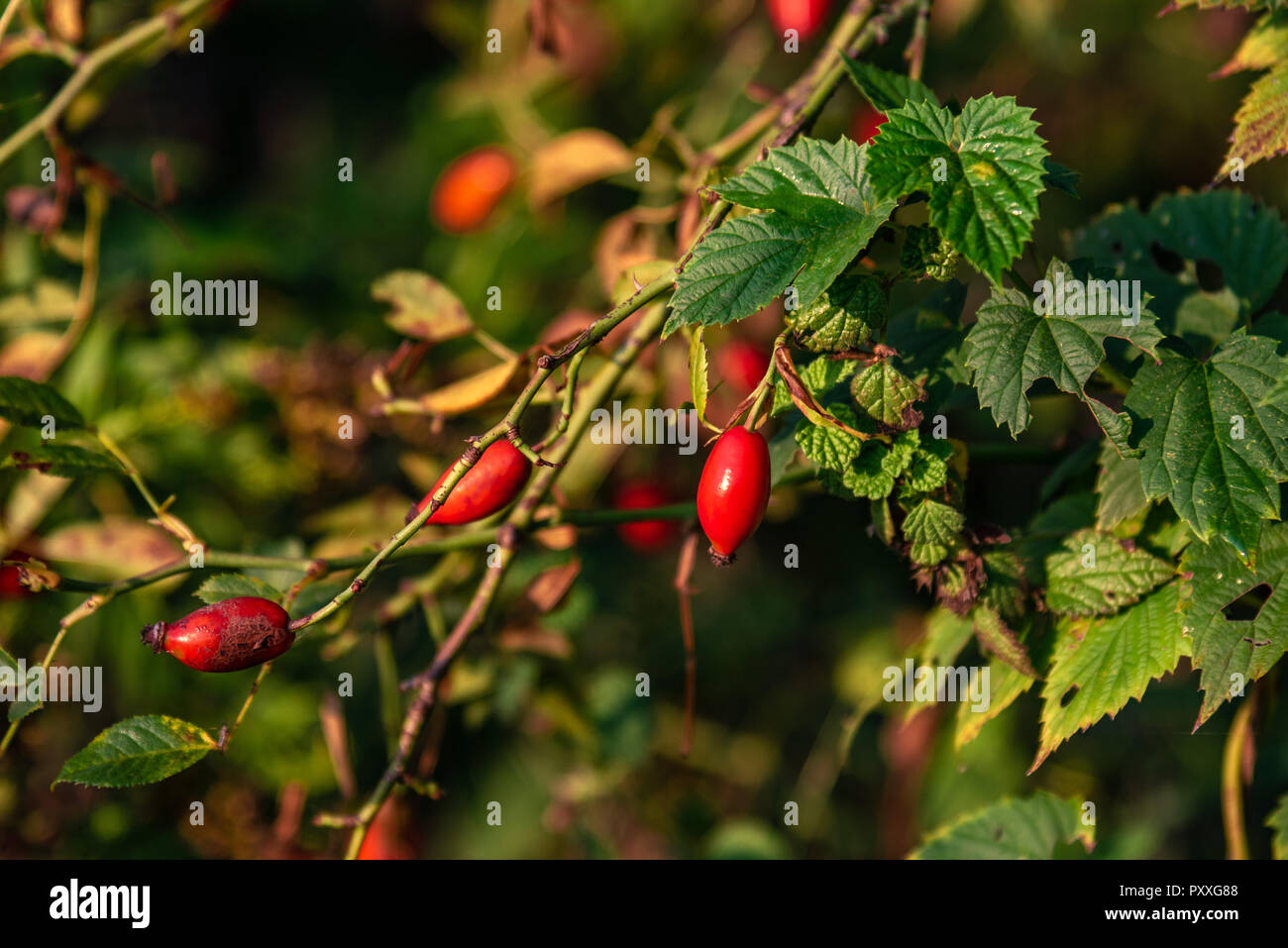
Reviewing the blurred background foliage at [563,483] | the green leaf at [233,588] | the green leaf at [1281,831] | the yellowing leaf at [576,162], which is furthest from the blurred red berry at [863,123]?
the green leaf at [233,588]

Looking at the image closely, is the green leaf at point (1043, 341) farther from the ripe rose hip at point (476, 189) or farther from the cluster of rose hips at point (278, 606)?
the ripe rose hip at point (476, 189)

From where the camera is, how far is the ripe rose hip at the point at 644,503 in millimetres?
1910

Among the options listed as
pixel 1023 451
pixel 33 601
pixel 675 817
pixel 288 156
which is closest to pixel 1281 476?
pixel 1023 451

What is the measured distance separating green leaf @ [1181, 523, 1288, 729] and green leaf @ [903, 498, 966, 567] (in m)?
0.24

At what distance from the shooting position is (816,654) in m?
2.50

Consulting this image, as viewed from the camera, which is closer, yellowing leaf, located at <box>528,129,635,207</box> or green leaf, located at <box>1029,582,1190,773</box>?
green leaf, located at <box>1029,582,1190,773</box>

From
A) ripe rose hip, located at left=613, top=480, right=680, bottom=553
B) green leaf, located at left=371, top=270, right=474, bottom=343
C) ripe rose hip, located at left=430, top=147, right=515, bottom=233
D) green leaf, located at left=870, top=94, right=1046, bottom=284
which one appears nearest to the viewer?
green leaf, located at left=870, top=94, right=1046, bottom=284

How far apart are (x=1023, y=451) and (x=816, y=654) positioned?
1.40m

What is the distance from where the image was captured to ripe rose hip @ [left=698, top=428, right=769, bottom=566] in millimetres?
880

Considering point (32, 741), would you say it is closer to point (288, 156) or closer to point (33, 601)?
point (33, 601)

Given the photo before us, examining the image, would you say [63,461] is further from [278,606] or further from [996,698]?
[996,698]

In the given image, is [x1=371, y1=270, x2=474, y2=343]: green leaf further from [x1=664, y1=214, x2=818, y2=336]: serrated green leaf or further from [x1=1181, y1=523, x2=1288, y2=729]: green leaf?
[x1=1181, y1=523, x2=1288, y2=729]: green leaf

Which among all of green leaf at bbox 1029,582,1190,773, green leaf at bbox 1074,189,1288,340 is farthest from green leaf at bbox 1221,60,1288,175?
green leaf at bbox 1029,582,1190,773

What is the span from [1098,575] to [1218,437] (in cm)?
20
